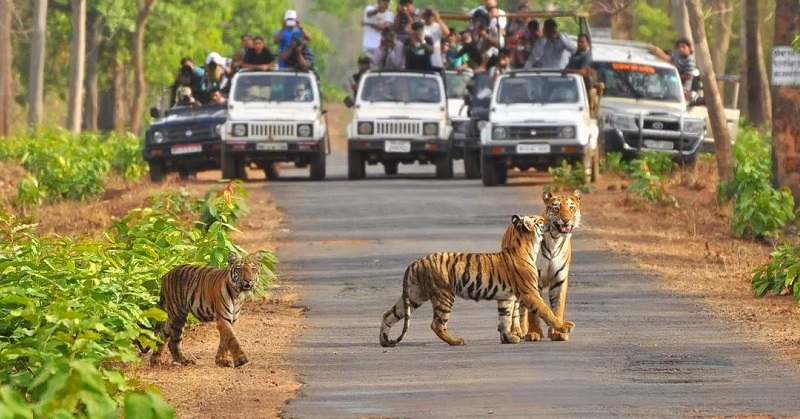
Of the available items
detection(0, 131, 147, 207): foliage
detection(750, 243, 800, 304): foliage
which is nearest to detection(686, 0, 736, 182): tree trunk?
detection(0, 131, 147, 207): foliage

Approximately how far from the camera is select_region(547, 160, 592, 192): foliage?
30031 mm

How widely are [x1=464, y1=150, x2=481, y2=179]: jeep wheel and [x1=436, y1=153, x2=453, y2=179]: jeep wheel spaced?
0.98 feet

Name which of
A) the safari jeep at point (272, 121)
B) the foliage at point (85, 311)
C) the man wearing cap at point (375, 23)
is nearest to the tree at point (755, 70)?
the man wearing cap at point (375, 23)

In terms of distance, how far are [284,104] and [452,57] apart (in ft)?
16.5

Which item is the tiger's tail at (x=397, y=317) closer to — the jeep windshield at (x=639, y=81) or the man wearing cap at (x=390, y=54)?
the man wearing cap at (x=390, y=54)

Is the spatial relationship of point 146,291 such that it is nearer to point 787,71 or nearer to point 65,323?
point 65,323

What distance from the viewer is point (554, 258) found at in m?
14.6

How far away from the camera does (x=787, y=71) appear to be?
76.7ft

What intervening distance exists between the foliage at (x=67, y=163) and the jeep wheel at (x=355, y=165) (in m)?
4.03

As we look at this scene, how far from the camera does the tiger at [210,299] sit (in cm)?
1294

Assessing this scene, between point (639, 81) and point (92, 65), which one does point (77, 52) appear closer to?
point (92, 65)

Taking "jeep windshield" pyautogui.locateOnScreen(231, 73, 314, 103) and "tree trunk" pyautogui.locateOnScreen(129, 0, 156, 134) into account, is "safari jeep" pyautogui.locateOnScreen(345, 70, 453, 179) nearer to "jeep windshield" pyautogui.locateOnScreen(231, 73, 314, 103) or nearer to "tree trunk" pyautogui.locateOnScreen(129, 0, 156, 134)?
"jeep windshield" pyautogui.locateOnScreen(231, 73, 314, 103)

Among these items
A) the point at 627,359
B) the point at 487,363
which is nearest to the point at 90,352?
the point at 487,363

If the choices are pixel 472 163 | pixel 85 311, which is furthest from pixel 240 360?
pixel 472 163
